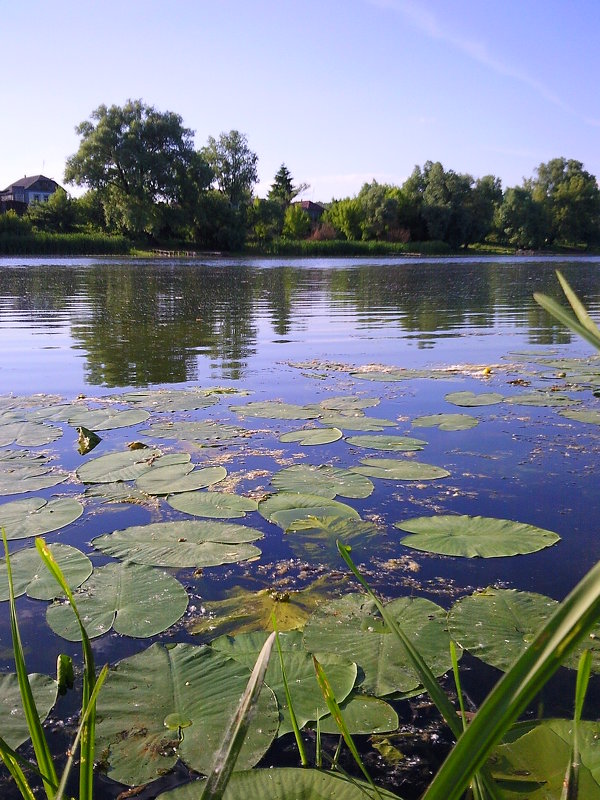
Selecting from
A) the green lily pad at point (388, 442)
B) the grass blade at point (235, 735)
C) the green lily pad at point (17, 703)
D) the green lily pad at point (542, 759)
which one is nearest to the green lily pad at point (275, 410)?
the green lily pad at point (388, 442)

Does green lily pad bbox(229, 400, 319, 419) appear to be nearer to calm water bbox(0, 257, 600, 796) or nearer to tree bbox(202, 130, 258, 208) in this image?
calm water bbox(0, 257, 600, 796)

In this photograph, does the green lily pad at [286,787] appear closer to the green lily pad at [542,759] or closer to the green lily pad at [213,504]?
the green lily pad at [542,759]

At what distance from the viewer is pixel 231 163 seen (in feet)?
150

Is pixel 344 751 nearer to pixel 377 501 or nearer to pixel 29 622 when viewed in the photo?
pixel 29 622

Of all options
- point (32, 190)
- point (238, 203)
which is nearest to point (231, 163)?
point (238, 203)

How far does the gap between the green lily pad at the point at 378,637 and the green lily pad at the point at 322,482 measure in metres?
0.74

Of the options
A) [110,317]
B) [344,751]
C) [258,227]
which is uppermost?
[258,227]

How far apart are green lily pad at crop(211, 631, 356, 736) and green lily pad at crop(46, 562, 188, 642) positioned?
204 mm

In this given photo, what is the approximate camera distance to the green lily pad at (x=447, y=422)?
3320 mm

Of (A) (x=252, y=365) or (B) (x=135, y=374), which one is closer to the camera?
(B) (x=135, y=374)

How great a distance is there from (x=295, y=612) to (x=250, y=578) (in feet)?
0.81

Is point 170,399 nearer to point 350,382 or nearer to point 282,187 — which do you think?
point 350,382

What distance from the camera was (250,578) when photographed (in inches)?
72.2

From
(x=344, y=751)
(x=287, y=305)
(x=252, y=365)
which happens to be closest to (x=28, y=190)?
(x=287, y=305)
